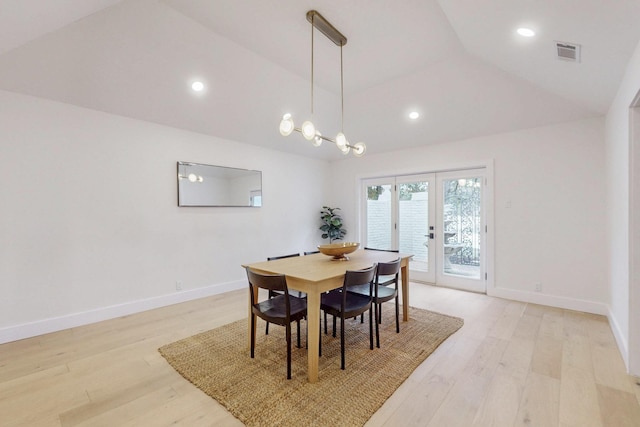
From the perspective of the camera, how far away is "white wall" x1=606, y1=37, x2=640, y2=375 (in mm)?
2117

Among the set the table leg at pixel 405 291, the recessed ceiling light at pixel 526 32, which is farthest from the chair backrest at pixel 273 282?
the recessed ceiling light at pixel 526 32

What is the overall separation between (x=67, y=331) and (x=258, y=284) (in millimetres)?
2453

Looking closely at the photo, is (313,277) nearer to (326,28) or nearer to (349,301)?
(349,301)

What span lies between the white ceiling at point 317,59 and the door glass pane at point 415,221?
116 cm

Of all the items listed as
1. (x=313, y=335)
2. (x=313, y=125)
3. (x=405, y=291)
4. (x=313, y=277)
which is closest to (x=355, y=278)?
(x=313, y=277)

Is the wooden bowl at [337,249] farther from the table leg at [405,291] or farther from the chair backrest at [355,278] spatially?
the table leg at [405,291]

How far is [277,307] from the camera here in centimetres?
238

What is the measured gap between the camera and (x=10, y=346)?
266 centimetres

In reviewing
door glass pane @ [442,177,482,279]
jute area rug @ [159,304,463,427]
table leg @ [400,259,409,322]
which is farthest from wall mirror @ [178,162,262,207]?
door glass pane @ [442,177,482,279]

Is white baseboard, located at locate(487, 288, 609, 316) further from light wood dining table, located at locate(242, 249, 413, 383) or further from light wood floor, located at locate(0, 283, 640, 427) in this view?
light wood dining table, located at locate(242, 249, 413, 383)

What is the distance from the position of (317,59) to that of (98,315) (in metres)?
3.89

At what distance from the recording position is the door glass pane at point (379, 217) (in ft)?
17.8

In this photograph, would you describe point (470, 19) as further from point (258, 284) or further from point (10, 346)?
point (10, 346)

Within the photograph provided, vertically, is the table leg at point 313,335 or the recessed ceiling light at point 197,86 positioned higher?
the recessed ceiling light at point 197,86
